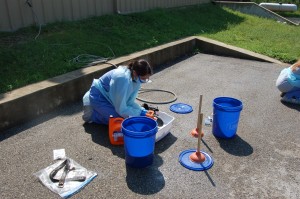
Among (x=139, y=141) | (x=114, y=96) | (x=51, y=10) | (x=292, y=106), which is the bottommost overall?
(x=292, y=106)

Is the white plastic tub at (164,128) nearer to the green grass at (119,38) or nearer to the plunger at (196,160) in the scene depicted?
the plunger at (196,160)

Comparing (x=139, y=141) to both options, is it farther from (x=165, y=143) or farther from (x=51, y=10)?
(x=51, y=10)

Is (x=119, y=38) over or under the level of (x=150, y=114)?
over

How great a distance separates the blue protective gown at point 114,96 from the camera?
3.58 meters

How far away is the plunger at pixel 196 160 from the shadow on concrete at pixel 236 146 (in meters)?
0.35

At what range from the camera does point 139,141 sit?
3.01 meters

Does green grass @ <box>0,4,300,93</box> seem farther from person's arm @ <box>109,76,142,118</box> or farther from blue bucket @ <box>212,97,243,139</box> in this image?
blue bucket @ <box>212,97,243,139</box>

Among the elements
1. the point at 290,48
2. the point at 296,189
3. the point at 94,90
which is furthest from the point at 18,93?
the point at 290,48

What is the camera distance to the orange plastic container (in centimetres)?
357

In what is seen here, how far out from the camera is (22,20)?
6215 millimetres

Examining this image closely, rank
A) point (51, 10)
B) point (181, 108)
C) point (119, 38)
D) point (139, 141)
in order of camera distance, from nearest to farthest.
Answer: point (139, 141)
point (181, 108)
point (51, 10)
point (119, 38)

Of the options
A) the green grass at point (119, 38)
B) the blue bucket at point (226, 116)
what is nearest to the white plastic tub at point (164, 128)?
the blue bucket at point (226, 116)

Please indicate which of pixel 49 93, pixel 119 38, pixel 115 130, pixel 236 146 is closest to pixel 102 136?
pixel 115 130

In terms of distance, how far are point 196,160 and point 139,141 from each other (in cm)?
76
